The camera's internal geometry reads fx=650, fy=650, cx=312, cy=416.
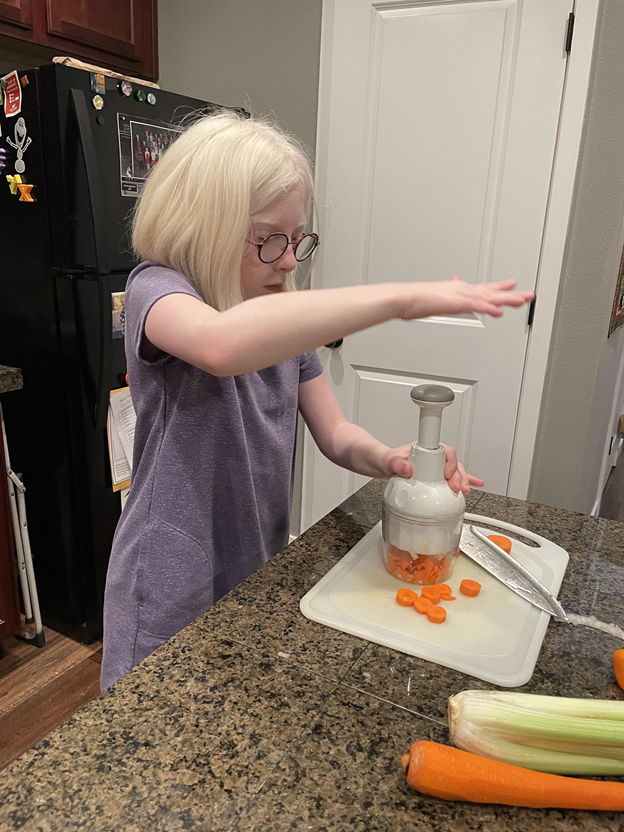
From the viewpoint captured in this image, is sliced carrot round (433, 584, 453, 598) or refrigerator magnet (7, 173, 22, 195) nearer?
sliced carrot round (433, 584, 453, 598)

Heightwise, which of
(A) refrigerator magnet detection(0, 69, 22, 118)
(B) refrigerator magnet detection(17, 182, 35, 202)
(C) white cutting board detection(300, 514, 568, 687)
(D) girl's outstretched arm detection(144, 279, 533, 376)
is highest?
(A) refrigerator magnet detection(0, 69, 22, 118)

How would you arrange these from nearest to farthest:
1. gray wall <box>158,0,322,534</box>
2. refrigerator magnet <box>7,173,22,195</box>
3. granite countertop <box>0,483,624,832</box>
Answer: granite countertop <box>0,483,624,832</box> < refrigerator magnet <box>7,173,22,195</box> < gray wall <box>158,0,322,534</box>

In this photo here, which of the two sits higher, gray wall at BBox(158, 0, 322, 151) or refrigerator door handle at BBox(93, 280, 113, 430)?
gray wall at BBox(158, 0, 322, 151)

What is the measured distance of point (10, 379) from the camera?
1902 millimetres

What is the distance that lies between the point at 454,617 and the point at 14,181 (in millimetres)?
1746

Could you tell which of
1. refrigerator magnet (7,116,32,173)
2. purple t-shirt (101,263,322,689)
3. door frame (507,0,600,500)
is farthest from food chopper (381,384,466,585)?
refrigerator magnet (7,116,32,173)

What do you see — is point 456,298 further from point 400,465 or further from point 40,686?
point 40,686

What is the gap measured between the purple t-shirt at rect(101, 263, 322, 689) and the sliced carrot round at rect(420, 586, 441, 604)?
0.30 metres

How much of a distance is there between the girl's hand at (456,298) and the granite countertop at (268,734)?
395 mm

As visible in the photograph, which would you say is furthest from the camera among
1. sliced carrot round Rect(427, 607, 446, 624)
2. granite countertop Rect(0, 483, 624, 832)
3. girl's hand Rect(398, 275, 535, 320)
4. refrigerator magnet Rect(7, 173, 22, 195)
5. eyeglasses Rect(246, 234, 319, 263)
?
refrigerator magnet Rect(7, 173, 22, 195)

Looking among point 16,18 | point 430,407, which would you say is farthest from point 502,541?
point 16,18

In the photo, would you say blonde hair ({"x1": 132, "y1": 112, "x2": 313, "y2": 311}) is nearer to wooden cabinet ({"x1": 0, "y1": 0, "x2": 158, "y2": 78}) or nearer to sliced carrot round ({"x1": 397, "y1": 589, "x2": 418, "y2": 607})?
sliced carrot round ({"x1": 397, "y1": 589, "x2": 418, "y2": 607})

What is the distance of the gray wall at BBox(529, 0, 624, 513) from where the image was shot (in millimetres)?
1913

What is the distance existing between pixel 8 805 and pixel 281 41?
7.96ft
